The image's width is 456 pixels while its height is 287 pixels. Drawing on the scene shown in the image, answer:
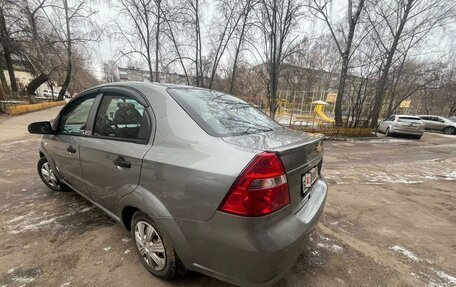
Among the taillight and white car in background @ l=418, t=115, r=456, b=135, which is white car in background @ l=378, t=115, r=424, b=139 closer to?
white car in background @ l=418, t=115, r=456, b=135

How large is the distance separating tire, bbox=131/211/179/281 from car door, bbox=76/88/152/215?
303 millimetres

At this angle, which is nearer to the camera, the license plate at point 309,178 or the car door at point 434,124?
the license plate at point 309,178

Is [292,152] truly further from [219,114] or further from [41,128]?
[41,128]

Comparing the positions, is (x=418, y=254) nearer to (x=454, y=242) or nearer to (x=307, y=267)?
(x=454, y=242)

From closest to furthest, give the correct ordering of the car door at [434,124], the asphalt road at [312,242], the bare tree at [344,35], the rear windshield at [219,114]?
the rear windshield at [219,114] → the asphalt road at [312,242] → the bare tree at [344,35] → the car door at [434,124]

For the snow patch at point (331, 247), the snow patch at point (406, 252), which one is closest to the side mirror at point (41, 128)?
the snow patch at point (331, 247)

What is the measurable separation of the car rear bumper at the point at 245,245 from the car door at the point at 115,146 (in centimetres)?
68

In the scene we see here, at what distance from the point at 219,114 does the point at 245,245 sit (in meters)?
1.12

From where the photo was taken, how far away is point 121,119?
2146 mm

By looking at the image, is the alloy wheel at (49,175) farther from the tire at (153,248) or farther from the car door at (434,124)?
the car door at (434,124)

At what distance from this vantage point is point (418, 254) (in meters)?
2.48

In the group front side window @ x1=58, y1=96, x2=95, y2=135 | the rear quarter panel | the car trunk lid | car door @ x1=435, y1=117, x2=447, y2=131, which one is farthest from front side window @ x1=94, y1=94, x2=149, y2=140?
car door @ x1=435, y1=117, x2=447, y2=131

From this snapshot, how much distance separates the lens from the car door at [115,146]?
1.88 meters

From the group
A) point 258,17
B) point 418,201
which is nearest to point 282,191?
point 418,201
